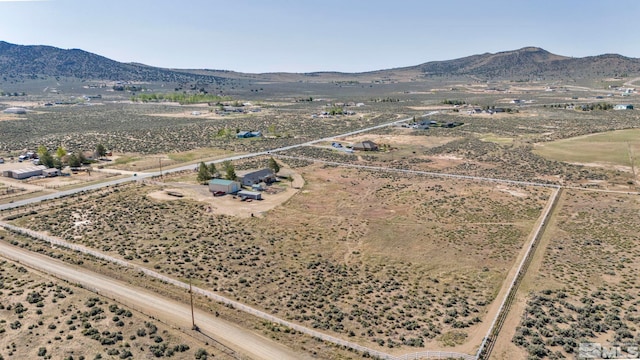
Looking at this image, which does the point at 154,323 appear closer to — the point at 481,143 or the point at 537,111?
the point at 481,143

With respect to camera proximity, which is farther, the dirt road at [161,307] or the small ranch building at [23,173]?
the small ranch building at [23,173]

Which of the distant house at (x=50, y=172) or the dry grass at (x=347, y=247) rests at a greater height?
the distant house at (x=50, y=172)

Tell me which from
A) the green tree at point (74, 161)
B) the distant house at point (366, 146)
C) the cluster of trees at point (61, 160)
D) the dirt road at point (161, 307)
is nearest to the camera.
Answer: the dirt road at point (161, 307)


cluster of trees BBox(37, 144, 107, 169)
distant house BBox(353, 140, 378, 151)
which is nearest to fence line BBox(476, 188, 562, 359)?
distant house BBox(353, 140, 378, 151)

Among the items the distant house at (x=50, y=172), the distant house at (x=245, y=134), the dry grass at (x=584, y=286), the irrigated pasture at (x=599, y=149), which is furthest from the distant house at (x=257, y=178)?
the irrigated pasture at (x=599, y=149)

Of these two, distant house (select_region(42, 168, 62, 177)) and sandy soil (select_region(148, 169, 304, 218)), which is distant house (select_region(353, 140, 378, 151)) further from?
distant house (select_region(42, 168, 62, 177))

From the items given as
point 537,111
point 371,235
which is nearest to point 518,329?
point 371,235

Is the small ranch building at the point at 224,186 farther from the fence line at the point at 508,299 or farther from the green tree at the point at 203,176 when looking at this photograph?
the fence line at the point at 508,299

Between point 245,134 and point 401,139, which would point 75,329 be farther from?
point 401,139

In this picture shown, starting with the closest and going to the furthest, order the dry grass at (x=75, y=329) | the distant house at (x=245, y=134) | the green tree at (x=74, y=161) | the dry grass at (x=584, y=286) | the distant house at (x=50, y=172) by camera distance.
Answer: the dry grass at (x=75, y=329)
the dry grass at (x=584, y=286)
the distant house at (x=50, y=172)
the green tree at (x=74, y=161)
the distant house at (x=245, y=134)
